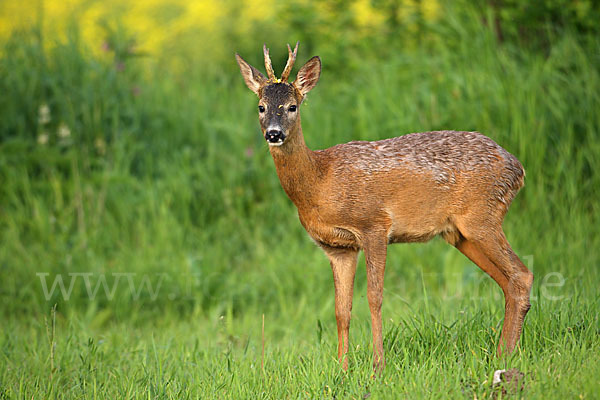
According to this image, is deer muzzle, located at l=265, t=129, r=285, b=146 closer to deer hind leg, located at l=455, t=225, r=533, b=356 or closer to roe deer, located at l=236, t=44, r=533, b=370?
roe deer, located at l=236, t=44, r=533, b=370

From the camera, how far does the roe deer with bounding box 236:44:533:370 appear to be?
4.45 meters

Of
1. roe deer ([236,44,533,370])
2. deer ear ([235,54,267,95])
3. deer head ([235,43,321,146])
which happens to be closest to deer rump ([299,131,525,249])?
roe deer ([236,44,533,370])

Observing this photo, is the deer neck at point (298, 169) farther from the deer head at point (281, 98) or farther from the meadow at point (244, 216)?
the meadow at point (244, 216)

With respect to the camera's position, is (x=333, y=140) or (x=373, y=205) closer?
(x=373, y=205)

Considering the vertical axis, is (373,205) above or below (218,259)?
above

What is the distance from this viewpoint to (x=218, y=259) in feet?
24.4

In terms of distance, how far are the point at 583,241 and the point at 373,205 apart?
2982 mm

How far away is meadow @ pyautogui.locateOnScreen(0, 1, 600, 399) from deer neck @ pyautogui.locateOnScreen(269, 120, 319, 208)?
92cm

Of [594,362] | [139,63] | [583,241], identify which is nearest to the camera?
[594,362]

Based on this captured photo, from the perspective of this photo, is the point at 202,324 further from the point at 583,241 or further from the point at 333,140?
the point at 583,241

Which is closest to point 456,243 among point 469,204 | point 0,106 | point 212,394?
point 469,204

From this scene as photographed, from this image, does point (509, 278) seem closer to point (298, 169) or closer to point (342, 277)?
point (342, 277)

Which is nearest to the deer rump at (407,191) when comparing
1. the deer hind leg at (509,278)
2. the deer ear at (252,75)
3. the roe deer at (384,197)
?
the roe deer at (384,197)

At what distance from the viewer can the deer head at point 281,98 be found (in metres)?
4.30
